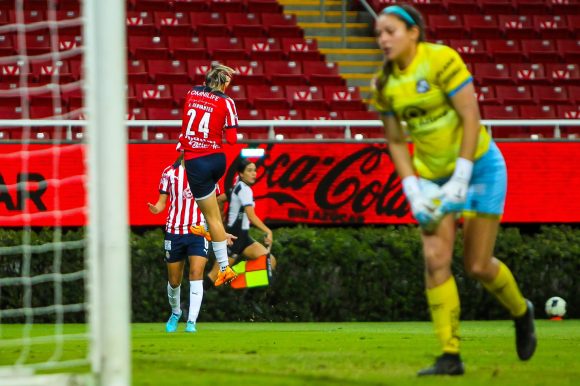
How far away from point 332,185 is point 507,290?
377 inches

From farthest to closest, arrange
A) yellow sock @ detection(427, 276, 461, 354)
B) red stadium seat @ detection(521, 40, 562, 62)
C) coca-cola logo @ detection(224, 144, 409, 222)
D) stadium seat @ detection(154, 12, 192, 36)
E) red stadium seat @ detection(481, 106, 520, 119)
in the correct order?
1. red stadium seat @ detection(521, 40, 562, 62)
2. stadium seat @ detection(154, 12, 192, 36)
3. red stadium seat @ detection(481, 106, 520, 119)
4. coca-cola logo @ detection(224, 144, 409, 222)
5. yellow sock @ detection(427, 276, 461, 354)

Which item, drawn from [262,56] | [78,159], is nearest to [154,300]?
[78,159]

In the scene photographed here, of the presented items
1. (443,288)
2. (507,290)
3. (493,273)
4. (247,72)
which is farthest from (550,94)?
(443,288)

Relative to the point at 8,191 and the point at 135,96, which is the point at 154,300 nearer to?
the point at 8,191

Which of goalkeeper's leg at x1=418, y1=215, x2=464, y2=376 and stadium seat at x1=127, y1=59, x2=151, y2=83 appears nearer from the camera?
goalkeeper's leg at x1=418, y1=215, x2=464, y2=376

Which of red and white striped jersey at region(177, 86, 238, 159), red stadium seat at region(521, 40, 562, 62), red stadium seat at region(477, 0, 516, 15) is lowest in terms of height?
red and white striped jersey at region(177, 86, 238, 159)

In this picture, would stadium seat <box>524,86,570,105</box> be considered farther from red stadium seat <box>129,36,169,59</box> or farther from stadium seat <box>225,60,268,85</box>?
red stadium seat <box>129,36,169,59</box>

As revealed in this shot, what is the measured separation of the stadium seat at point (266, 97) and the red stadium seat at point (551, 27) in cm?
569

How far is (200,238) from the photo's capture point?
1213 centimetres

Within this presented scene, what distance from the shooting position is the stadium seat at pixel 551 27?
23000 millimetres

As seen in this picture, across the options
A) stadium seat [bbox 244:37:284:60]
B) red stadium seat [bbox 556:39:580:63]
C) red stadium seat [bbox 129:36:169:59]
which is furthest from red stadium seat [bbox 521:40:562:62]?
red stadium seat [bbox 129:36:169:59]

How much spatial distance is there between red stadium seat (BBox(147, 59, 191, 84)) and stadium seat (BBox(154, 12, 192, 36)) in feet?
3.83

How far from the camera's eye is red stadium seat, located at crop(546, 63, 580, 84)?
71.4 ft

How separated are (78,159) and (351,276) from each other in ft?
12.1
